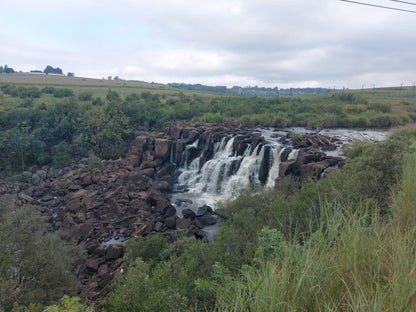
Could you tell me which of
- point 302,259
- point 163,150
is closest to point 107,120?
point 163,150

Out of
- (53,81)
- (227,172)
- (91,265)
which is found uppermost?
(53,81)

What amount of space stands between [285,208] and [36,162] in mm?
32410

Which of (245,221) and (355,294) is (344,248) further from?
(245,221)

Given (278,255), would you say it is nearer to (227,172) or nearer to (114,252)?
(114,252)

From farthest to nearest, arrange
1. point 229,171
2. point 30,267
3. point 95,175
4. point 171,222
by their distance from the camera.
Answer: point 95,175, point 229,171, point 171,222, point 30,267

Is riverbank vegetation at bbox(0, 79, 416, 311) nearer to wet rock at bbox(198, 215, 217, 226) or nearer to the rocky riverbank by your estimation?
the rocky riverbank

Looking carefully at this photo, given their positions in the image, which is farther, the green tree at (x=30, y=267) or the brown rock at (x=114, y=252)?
the brown rock at (x=114, y=252)

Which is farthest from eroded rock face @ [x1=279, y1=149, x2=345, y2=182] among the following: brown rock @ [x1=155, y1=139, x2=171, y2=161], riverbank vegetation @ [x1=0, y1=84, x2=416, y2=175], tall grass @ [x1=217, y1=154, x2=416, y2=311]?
tall grass @ [x1=217, y1=154, x2=416, y2=311]

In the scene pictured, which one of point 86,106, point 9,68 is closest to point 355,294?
point 86,106

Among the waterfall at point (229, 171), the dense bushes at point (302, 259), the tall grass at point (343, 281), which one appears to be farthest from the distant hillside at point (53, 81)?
the tall grass at point (343, 281)

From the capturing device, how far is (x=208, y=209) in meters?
17.6

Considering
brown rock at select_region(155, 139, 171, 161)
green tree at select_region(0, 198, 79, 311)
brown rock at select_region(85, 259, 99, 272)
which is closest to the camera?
green tree at select_region(0, 198, 79, 311)

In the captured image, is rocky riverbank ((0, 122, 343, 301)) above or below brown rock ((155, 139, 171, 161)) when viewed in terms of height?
below

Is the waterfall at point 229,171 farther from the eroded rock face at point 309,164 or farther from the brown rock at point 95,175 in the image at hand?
the brown rock at point 95,175
